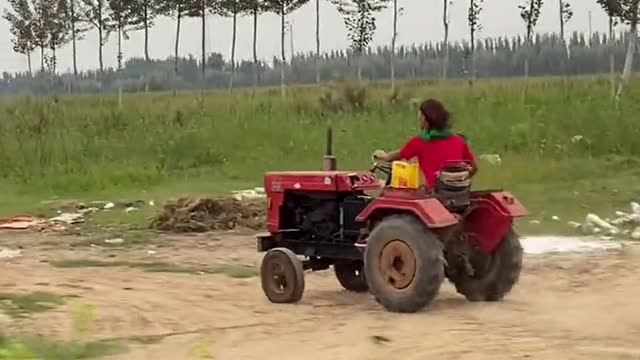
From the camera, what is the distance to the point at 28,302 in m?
9.38

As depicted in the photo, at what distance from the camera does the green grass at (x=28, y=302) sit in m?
8.99

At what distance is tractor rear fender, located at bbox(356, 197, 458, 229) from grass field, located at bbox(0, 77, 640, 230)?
23.2 feet

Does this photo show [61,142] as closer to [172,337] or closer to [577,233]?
Result: [577,233]

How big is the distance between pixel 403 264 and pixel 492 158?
11.7 metres

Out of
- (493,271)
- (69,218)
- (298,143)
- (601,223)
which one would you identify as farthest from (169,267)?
(298,143)

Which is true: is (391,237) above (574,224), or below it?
above

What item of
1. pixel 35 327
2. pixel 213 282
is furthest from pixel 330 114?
pixel 35 327

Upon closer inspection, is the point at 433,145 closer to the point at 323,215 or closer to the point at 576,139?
the point at 323,215

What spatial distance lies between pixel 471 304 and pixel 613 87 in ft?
55.2

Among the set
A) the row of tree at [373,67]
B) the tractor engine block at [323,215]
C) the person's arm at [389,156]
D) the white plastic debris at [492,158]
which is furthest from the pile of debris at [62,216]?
the row of tree at [373,67]

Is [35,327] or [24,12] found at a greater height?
[24,12]

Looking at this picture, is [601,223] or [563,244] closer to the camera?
[563,244]

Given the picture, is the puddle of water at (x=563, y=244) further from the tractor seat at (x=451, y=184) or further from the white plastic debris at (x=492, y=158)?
the white plastic debris at (x=492, y=158)

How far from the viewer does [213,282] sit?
1086cm
